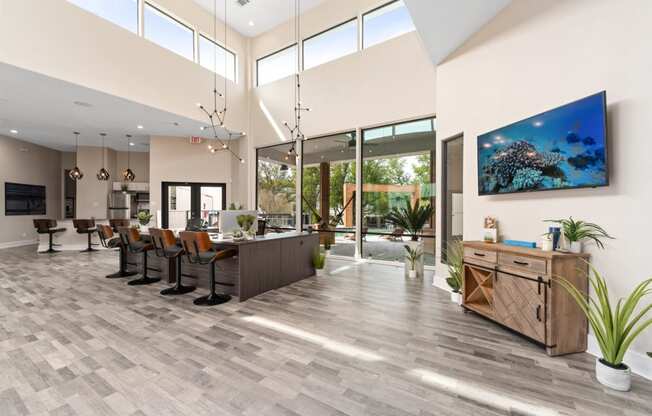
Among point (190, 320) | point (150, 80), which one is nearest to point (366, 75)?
point (150, 80)

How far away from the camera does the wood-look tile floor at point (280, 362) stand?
73.9 inches

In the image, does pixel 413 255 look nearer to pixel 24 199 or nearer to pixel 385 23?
pixel 385 23

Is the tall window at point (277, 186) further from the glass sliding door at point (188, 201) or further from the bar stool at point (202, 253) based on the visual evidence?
the bar stool at point (202, 253)

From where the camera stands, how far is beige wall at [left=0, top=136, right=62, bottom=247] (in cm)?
902

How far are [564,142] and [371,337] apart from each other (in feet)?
8.63

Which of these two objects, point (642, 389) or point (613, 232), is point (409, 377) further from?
point (613, 232)

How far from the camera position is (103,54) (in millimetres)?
5434

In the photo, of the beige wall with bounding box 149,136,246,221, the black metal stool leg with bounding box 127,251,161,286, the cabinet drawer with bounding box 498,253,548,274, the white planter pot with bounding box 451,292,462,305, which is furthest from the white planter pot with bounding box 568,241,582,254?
the beige wall with bounding box 149,136,246,221

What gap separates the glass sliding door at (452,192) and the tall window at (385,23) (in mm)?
3001

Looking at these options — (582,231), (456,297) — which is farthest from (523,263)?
(456,297)

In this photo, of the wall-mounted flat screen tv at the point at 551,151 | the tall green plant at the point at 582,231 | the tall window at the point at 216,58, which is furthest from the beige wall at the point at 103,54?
the tall green plant at the point at 582,231

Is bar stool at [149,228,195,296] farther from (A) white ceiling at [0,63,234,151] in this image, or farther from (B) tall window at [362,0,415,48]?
(B) tall window at [362,0,415,48]

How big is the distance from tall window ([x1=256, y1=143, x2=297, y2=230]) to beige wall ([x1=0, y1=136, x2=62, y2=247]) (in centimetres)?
810

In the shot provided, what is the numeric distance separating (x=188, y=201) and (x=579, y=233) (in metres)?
9.44
